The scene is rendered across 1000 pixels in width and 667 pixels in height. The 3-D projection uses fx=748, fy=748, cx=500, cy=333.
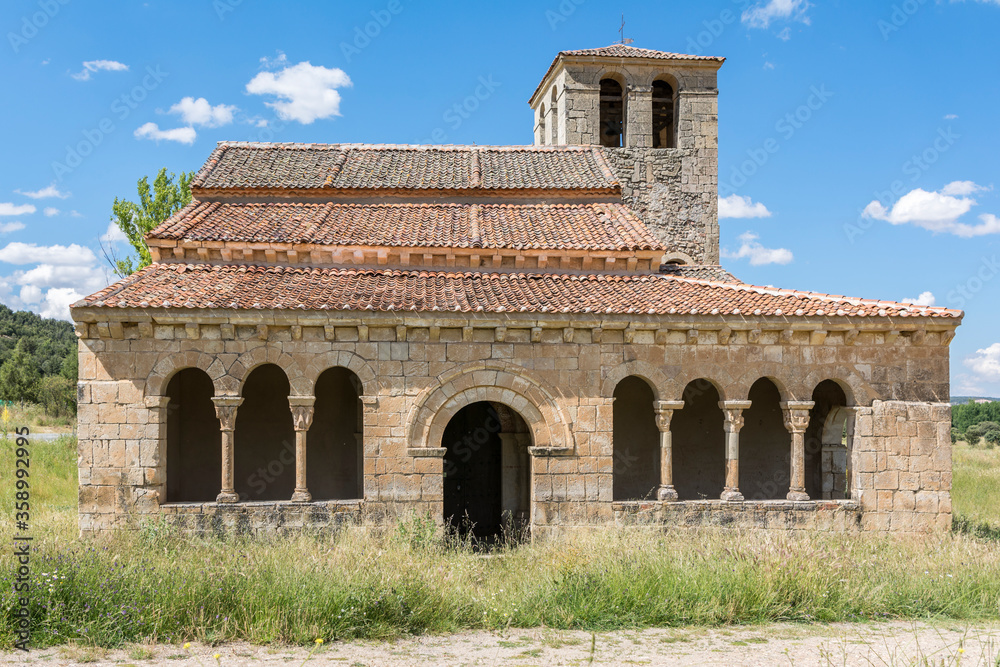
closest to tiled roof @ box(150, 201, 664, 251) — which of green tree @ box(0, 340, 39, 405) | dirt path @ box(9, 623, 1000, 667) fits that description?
dirt path @ box(9, 623, 1000, 667)

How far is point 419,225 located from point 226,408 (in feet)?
16.0

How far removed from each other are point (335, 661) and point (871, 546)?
7364 mm

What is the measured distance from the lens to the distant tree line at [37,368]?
117 ft

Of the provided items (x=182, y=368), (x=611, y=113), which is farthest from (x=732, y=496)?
(x=611, y=113)

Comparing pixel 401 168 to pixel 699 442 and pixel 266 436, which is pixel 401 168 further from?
pixel 699 442

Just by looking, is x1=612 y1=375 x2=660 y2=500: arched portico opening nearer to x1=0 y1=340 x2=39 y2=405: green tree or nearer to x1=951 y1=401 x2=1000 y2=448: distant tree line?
x1=951 y1=401 x2=1000 y2=448: distant tree line

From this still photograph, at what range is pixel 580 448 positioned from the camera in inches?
425

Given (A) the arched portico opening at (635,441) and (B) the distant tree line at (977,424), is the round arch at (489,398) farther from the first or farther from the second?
(B) the distant tree line at (977,424)

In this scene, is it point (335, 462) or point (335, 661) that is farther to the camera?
point (335, 462)

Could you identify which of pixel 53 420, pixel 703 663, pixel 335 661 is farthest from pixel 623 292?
pixel 53 420

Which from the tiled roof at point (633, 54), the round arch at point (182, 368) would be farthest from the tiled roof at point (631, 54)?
the round arch at point (182, 368)

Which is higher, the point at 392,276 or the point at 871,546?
the point at 392,276

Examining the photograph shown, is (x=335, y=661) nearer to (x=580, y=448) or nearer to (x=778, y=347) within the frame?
(x=580, y=448)

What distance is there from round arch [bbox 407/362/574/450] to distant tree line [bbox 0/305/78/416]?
1227 inches
